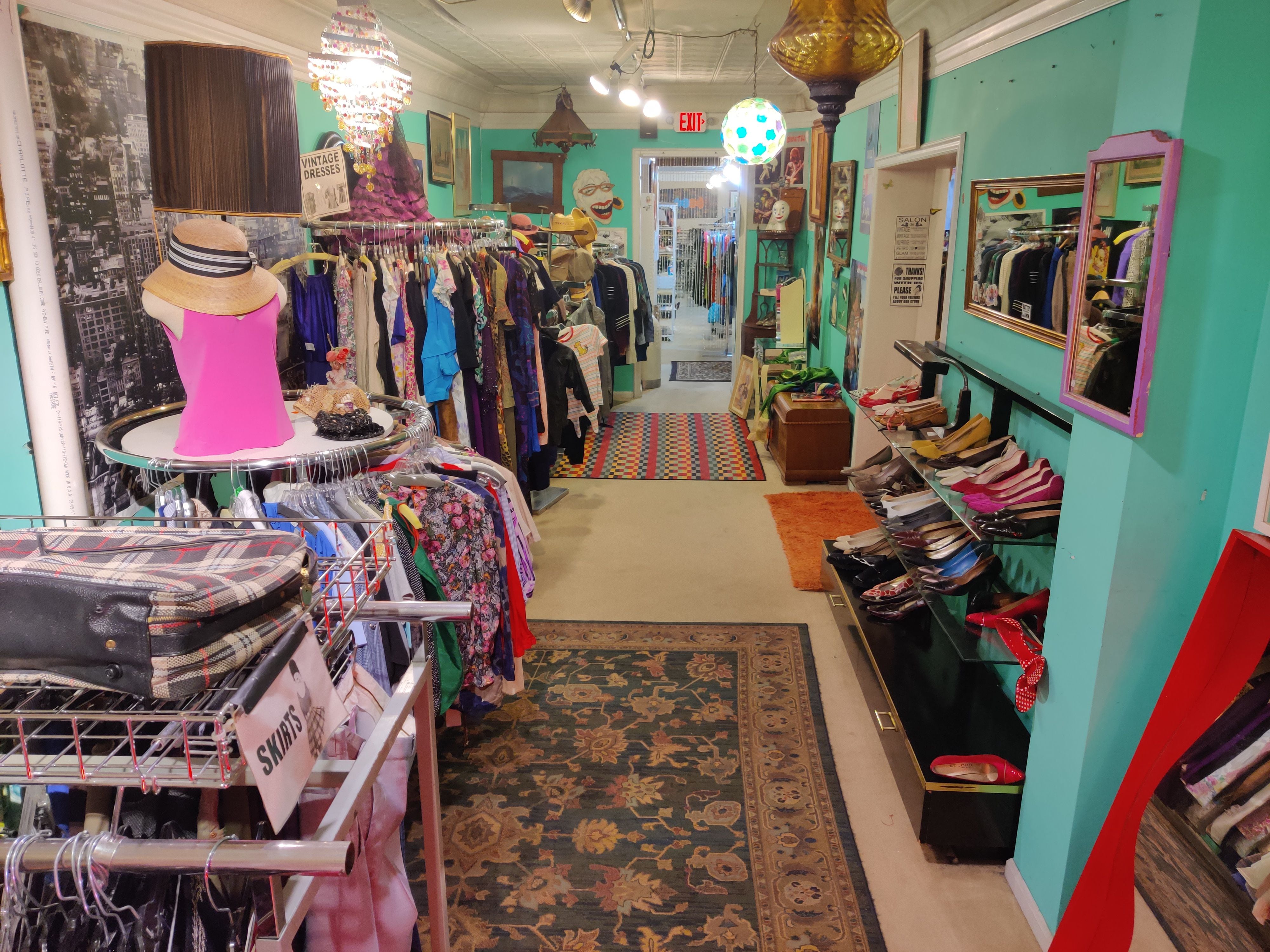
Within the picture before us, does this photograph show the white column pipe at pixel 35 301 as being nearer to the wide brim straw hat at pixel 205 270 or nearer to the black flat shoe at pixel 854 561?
the wide brim straw hat at pixel 205 270

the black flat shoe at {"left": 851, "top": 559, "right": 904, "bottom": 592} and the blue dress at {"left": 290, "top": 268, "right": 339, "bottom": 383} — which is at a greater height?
the blue dress at {"left": 290, "top": 268, "right": 339, "bottom": 383}

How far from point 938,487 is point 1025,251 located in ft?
2.95

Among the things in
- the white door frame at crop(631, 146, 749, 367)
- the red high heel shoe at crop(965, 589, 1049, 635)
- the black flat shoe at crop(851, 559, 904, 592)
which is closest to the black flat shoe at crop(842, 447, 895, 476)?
the black flat shoe at crop(851, 559, 904, 592)

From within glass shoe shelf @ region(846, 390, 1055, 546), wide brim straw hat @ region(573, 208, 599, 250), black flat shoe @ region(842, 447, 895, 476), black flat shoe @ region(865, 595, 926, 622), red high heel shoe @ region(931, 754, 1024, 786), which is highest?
wide brim straw hat @ region(573, 208, 599, 250)

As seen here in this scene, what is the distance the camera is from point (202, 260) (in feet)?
5.93

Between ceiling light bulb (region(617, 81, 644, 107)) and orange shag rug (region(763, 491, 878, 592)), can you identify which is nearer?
orange shag rug (region(763, 491, 878, 592))

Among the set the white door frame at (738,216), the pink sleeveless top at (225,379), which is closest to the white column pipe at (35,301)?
the pink sleeveless top at (225,379)

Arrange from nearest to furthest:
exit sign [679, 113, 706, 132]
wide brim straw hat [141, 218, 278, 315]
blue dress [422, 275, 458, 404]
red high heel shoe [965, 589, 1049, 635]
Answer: wide brim straw hat [141, 218, 278, 315] < red high heel shoe [965, 589, 1049, 635] < blue dress [422, 275, 458, 404] < exit sign [679, 113, 706, 132]

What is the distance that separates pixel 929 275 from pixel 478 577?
3.64 meters

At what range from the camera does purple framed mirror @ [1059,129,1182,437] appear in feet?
5.84

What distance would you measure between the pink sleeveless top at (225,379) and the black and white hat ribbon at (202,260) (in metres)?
0.09

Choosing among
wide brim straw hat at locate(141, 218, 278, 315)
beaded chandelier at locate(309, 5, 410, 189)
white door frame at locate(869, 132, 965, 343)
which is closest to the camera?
wide brim straw hat at locate(141, 218, 278, 315)

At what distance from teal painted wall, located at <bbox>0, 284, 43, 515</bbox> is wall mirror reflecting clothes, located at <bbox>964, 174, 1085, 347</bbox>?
2757 millimetres

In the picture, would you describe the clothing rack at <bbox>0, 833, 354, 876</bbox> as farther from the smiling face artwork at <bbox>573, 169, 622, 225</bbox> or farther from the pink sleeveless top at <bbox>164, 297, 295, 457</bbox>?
the smiling face artwork at <bbox>573, 169, 622, 225</bbox>
